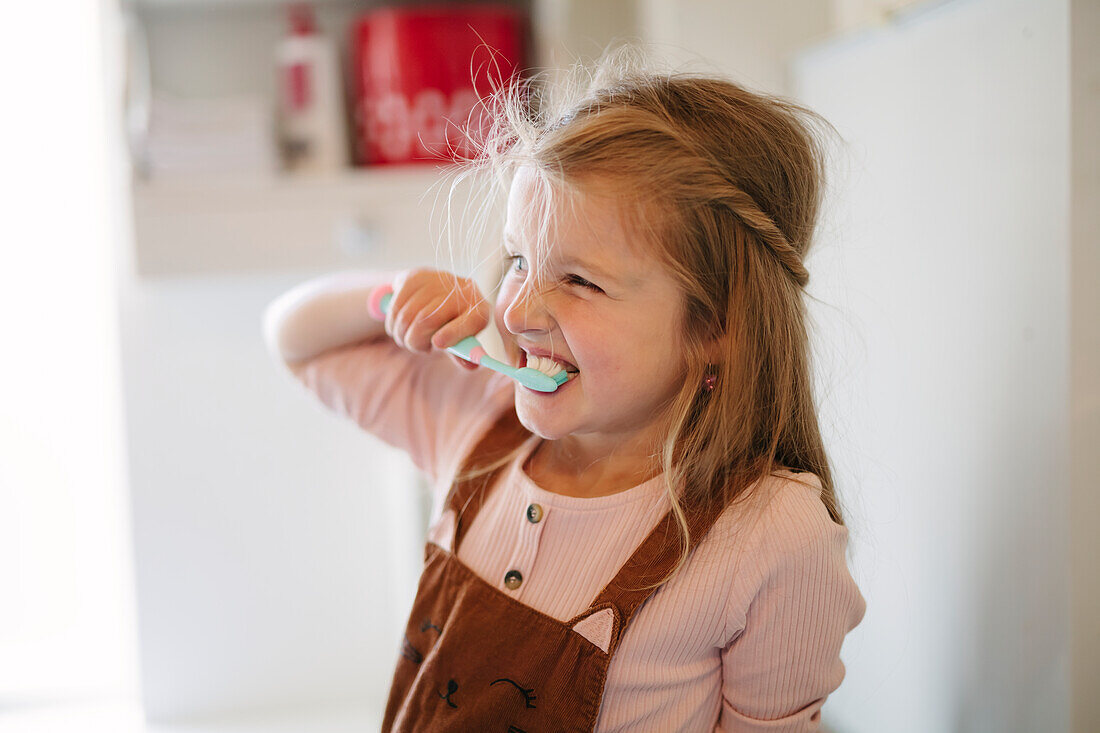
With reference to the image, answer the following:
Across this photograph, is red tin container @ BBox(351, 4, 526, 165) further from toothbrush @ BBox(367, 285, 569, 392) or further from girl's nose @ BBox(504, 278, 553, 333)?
girl's nose @ BBox(504, 278, 553, 333)

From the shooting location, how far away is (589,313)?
64 cm

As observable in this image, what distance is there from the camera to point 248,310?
1325 millimetres

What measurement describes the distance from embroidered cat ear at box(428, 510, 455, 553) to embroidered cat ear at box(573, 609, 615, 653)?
0.47 feet

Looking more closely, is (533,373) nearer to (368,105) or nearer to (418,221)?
(418,221)

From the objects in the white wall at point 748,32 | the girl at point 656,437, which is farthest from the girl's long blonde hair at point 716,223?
the white wall at point 748,32

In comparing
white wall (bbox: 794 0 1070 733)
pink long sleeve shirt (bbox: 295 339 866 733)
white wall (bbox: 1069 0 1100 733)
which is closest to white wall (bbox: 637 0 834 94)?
white wall (bbox: 794 0 1070 733)

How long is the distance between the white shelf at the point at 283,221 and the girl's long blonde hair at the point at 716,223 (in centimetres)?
45

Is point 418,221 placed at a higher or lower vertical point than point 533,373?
higher

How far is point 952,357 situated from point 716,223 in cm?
26

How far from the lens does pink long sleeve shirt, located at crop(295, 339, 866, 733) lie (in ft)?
2.14

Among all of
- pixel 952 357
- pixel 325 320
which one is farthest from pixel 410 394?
pixel 952 357

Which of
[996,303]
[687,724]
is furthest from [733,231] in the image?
[687,724]

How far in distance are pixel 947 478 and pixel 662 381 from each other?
29 centimetres

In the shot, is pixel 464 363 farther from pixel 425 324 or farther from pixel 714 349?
pixel 714 349
